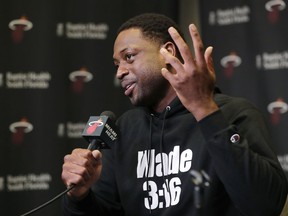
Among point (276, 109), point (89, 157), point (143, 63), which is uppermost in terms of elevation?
point (143, 63)

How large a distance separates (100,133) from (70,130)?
1.59 meters

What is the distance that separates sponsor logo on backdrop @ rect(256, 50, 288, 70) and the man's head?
4.08ft

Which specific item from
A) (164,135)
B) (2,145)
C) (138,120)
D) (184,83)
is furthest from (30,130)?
(184,83)

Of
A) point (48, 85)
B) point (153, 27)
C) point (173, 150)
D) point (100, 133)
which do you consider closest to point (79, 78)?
point (48, 85)

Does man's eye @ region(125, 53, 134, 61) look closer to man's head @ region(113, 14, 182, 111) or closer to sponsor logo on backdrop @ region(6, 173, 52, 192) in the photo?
man's head @ region(113, 14, 182, 111)

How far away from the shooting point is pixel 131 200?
1.75m

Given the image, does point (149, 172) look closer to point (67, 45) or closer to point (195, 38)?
point (195, 38)

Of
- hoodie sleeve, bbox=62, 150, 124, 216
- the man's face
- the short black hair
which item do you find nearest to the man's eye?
the man's face

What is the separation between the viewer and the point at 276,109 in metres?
2.90

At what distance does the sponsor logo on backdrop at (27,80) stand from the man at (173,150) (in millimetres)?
1186

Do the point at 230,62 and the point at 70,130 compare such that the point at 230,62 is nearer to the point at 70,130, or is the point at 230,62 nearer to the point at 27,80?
the point at 70,130

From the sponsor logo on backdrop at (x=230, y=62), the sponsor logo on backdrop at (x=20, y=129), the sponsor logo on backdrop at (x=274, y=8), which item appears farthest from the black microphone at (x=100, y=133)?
the sponsor logo on backdrop at (x=274, y=8)

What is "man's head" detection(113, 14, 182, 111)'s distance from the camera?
1.77 m

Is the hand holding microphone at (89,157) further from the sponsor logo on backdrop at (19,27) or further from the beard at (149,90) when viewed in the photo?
the sponsor logo on backdrop at (19,27)
